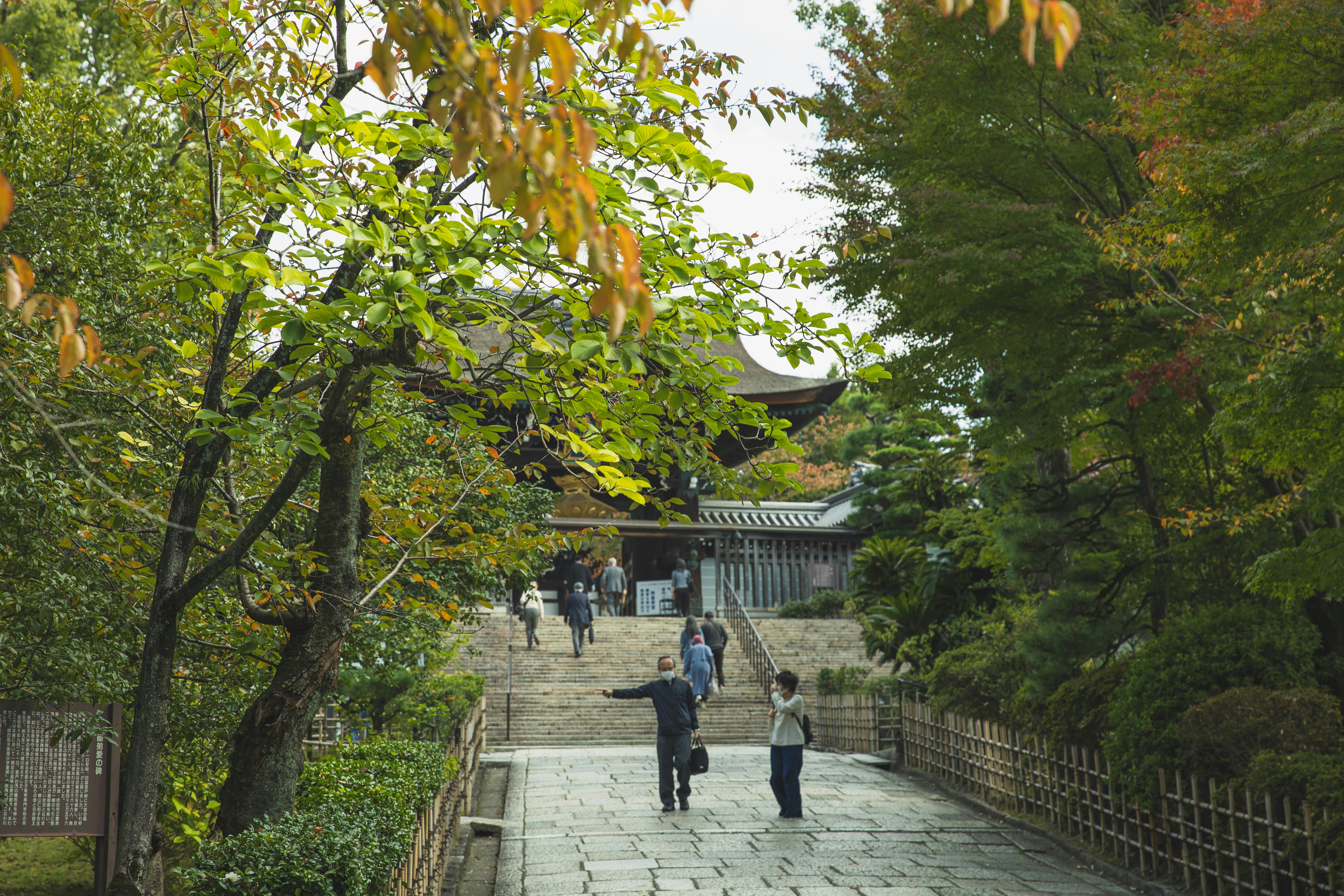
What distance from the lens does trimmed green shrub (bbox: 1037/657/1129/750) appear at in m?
8.70

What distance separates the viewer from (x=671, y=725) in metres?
9.76

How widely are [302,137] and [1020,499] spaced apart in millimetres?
8419

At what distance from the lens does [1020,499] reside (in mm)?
10641

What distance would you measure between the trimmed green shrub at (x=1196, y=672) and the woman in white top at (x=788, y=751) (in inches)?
109

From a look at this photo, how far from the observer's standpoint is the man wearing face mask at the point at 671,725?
9773 millimetres

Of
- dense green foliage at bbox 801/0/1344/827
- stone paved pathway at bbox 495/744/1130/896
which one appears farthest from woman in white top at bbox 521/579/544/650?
dense green foliage at bbox 801/0/1344/827

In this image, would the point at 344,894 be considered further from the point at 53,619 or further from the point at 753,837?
the point at 753,837

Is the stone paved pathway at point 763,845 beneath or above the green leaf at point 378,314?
beneath

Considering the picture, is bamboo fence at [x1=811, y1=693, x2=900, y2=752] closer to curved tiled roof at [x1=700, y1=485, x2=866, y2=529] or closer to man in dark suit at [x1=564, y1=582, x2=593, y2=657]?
man in dark suit at [x1=564, y1=582, x2=593, y2=657]

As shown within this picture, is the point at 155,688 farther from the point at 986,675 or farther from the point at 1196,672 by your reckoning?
the point at 986,675

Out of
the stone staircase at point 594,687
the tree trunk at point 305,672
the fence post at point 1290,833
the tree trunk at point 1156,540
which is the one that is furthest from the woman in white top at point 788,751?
the tree trunk at point 305,672

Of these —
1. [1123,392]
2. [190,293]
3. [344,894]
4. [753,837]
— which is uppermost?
[1123,392]

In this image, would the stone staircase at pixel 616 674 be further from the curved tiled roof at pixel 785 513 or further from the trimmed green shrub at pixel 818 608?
the curved tiled roof at pixel 785 513

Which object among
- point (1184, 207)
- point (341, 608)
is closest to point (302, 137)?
point (341, 608)
